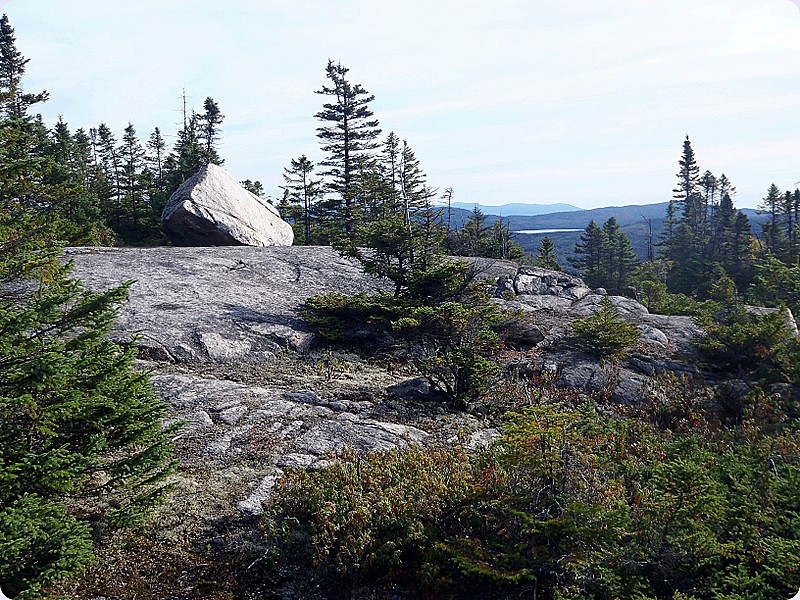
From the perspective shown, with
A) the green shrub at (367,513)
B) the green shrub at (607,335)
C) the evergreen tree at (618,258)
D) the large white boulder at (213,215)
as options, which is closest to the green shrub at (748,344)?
the green shrub at (607,335)

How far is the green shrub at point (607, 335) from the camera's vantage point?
38.4ft

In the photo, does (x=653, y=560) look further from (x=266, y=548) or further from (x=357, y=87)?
(x=357, y=87)

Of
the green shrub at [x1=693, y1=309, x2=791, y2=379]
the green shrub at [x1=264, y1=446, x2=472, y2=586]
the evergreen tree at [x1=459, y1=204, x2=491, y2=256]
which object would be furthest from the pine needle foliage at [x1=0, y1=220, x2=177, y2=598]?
the evergreen tree at [x1=459, y1=204, x2=491, y2=256]

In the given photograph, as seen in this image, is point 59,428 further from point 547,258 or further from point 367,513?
point 547,258

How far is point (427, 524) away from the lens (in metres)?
5.23

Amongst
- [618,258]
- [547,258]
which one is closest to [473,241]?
[547,258]

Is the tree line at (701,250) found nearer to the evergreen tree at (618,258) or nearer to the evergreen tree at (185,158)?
the evergreen tree at (618,258)

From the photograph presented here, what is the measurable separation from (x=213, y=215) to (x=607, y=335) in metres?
14.8

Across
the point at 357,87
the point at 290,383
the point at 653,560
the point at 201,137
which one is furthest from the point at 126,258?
the point at 201,137

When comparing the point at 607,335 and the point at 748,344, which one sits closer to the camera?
the point at 748,344

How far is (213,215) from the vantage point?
65.2ft

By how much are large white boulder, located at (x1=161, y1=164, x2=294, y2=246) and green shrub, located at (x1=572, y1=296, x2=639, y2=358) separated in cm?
1358

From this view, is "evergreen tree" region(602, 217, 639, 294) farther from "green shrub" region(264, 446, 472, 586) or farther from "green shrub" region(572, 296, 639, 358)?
"green shrub" region(264, 446, 472, 586)

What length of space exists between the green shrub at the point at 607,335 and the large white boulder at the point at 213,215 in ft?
44.6
